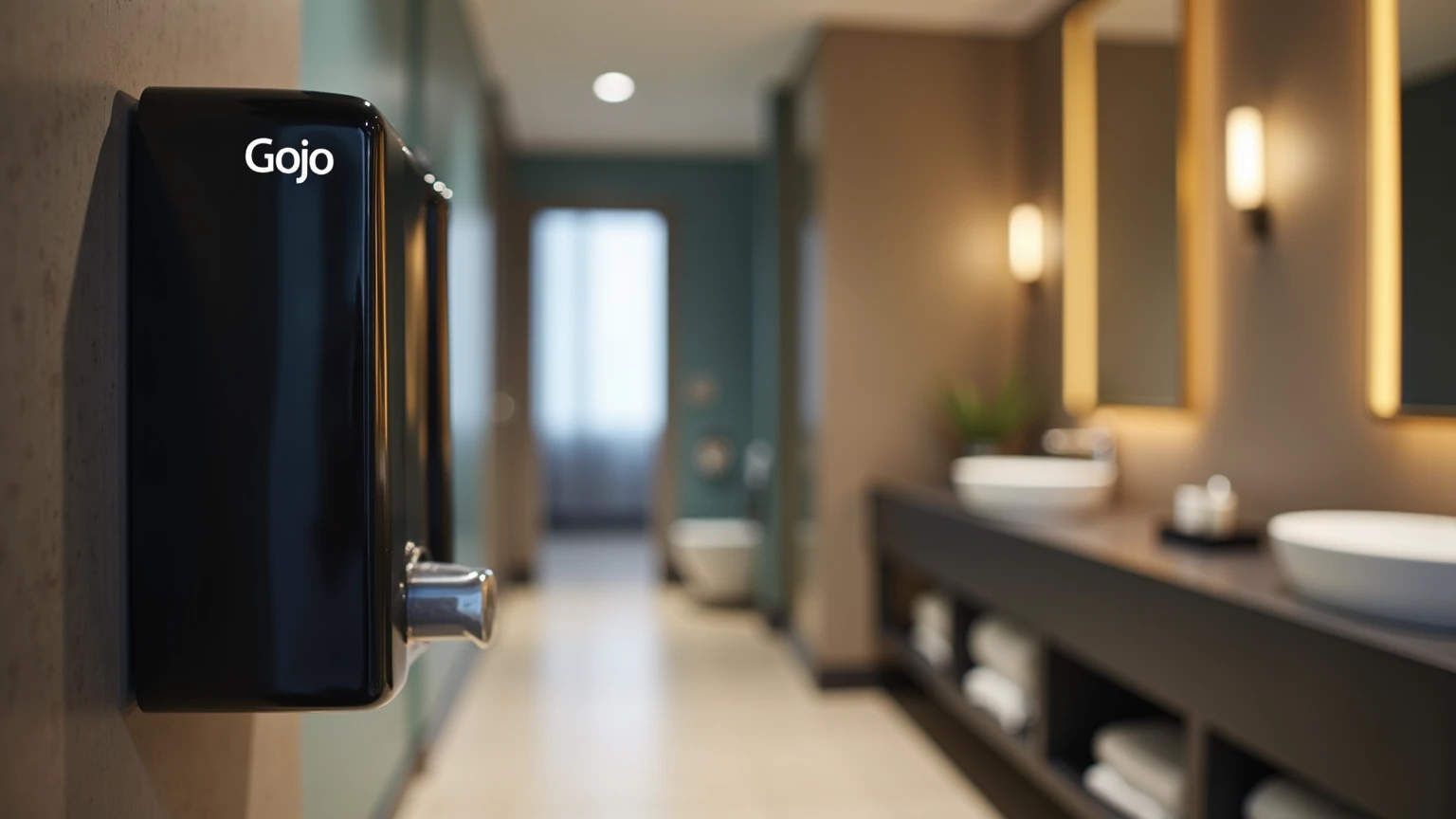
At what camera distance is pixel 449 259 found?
2502mm

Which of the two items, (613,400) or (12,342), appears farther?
(613,400)

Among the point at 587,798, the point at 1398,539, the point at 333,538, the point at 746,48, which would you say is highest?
the point at 746,48

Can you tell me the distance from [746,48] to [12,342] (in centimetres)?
374

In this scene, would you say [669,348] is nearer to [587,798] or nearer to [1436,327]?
[587,798]

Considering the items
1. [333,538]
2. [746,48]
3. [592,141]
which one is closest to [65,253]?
[333,538]

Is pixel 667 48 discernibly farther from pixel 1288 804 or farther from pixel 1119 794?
pixel 1288 804

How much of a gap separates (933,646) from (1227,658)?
171 centimetres

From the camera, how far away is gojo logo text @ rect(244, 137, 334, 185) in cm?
89

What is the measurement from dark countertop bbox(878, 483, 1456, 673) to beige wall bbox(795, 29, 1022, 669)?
24.1 inches

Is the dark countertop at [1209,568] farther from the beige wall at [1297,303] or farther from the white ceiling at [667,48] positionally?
the white ceiling at [667,48]

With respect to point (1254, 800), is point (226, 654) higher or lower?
higher

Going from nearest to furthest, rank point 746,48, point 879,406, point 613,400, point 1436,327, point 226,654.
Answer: point 226,654
point 1436,327
point 879,406
point 746,48
point 613,400

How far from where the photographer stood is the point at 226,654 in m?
0.88

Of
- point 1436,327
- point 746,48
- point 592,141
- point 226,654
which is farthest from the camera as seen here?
point 592,141
